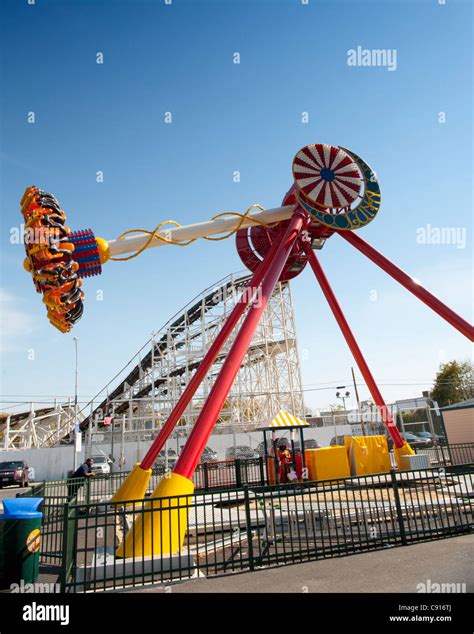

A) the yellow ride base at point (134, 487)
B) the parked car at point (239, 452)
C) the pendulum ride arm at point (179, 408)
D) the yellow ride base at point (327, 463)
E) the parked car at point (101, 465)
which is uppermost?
the pendulum ride arm at point (179, 408)

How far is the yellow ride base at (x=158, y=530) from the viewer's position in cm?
626

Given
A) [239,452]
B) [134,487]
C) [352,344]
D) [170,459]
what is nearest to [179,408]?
[134,487]

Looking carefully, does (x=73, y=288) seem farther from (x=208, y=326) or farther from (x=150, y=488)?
(x=208, y=326)

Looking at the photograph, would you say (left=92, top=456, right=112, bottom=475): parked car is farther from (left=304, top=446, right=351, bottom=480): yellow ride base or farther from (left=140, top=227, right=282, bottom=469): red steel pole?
(left=140, top=227, right=282, bottom=469): red steel pole

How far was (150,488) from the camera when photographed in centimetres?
1430

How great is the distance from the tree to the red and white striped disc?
4616 cm

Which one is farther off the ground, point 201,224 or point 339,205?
point 339,205

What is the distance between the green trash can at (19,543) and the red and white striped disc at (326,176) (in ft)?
30.1

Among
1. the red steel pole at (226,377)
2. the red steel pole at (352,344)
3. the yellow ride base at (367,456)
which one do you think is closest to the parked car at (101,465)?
the yellow ride base at (367,456)

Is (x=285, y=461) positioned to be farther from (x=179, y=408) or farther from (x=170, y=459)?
(x=170, y=459)

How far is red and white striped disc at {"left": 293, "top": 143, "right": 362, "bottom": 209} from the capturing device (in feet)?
36.4

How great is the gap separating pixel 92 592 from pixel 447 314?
9974mm

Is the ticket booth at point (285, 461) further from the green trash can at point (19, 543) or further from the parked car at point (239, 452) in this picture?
the parked car at point (239, 452)
